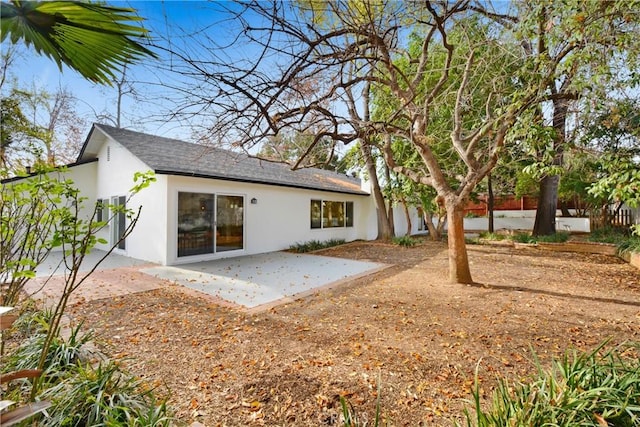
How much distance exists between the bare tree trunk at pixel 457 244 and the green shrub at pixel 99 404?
5924 mm

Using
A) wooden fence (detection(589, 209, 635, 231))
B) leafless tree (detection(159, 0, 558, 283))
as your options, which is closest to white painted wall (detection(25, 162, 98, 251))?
leafless tree (detection(159, 0, 558, 283))

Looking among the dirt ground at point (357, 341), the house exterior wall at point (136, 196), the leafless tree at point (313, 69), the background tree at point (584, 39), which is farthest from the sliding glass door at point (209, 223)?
the background tree at point (584, 39)

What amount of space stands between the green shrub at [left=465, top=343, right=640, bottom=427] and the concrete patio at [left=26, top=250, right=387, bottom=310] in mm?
3884

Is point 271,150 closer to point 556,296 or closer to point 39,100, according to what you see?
point 556,296

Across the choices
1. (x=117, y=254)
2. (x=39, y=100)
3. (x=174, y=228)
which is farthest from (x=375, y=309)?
(x=39, y=100)

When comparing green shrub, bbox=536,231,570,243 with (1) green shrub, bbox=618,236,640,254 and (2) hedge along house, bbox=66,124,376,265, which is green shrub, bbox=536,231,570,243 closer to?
(1) green shrub, bbox=618,236,640,254

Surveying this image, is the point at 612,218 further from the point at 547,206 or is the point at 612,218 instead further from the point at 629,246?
the point at 629,246

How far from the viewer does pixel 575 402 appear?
2.01 metres

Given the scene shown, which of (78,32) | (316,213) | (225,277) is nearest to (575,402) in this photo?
(78,32)

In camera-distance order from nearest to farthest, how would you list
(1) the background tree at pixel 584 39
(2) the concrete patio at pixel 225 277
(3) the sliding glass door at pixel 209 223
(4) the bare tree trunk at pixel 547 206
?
(1) the background tree at pixel 584 39
(2) the concrete patio at pixel 225 277
(3) the sliding glass door at pixel 209 223
(4) the bare tree trunk at pixel 547 206

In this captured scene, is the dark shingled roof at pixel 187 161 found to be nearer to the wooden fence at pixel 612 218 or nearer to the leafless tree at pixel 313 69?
the leafless tree at pixel 313 69

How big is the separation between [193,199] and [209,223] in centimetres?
90

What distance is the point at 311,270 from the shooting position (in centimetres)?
822

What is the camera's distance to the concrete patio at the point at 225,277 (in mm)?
5723
